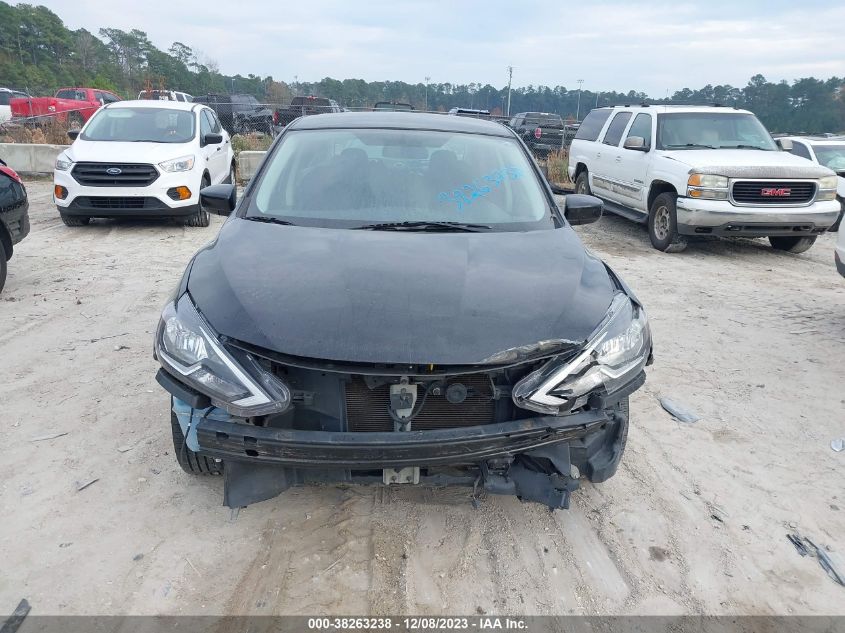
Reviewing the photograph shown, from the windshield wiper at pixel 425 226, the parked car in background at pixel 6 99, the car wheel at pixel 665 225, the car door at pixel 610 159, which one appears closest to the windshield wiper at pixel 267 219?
the windshield wiper at pixel 425 226

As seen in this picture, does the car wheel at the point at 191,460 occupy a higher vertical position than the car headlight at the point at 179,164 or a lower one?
lower

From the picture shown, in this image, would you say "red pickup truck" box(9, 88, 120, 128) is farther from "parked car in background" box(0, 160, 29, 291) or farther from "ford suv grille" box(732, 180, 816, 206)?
"ford suv grille" box(732, 180, 816, 206)

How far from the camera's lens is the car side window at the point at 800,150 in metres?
11.1

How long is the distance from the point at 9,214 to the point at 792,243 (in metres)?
9.89

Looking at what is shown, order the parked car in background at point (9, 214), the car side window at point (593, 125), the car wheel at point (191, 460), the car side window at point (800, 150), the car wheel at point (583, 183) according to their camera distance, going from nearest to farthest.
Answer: the car wheel at point (191, 460)
the parked car in background at point (9, 214)
the car side window at point (800, 150)
the car side window at point (593, 125)
the car wheel at point (583, 183)

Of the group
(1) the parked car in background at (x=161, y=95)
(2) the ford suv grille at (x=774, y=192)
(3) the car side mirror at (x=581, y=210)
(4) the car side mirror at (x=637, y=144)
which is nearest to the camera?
(3) the car side mirror at (x=581, y=210)

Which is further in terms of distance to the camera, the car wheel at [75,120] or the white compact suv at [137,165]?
the car wheel at [75,120]

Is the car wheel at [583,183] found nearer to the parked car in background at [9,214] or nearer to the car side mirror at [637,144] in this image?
the car side mirror at [637,144]

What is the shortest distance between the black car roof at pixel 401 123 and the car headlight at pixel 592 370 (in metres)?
2.06

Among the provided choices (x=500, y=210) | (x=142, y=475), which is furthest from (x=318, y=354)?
(x=500, y=210)

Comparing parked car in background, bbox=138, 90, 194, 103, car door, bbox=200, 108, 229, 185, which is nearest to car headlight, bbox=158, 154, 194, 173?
car door, bbox=200, 108, 229, 185

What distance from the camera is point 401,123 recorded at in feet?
13.9

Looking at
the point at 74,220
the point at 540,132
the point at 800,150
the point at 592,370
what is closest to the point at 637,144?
the point at 800,150

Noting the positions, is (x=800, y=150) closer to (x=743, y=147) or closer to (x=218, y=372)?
(x=743, y=147)
